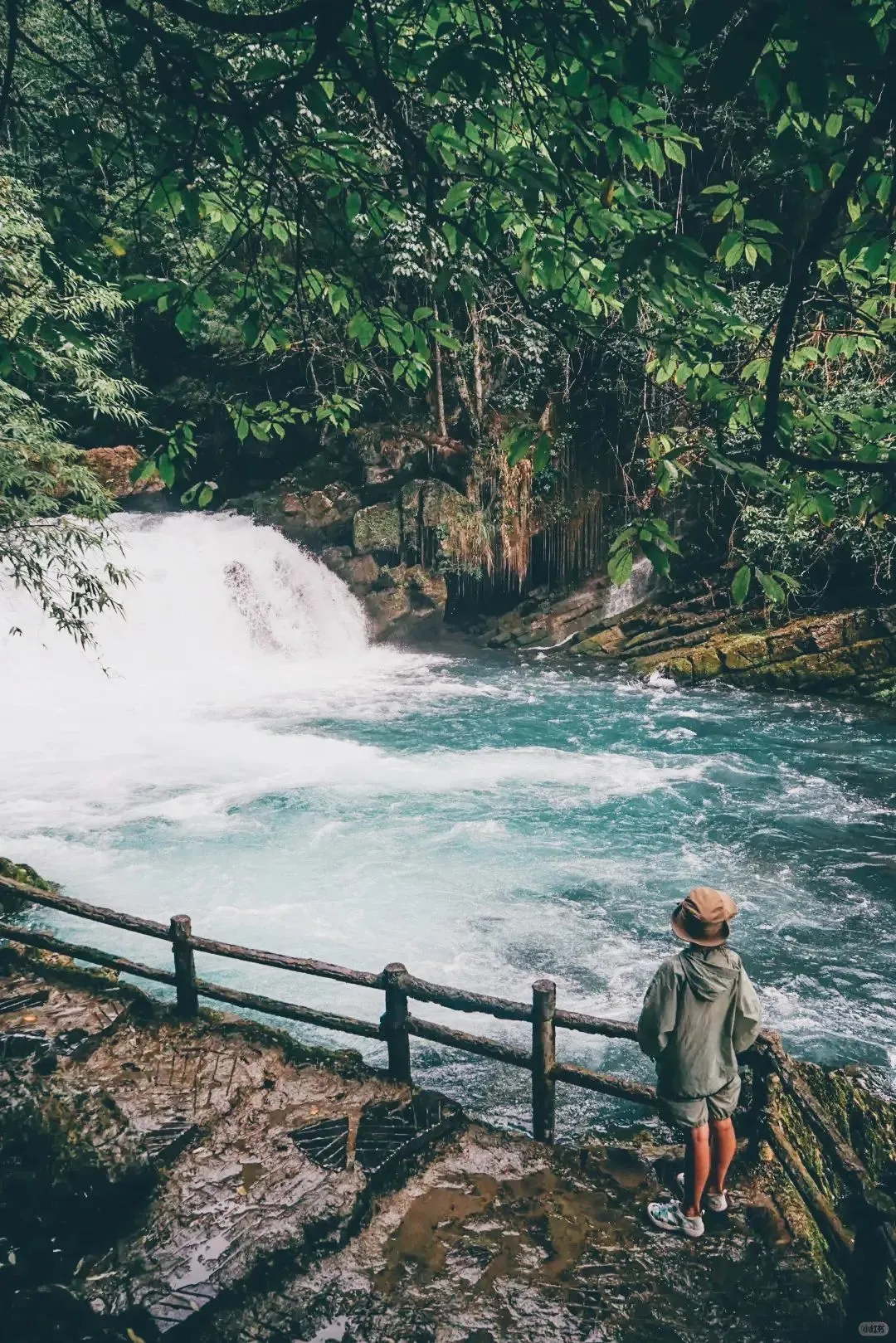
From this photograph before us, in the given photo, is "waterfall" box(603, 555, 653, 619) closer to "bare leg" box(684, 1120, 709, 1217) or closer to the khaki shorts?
the khaki shorts

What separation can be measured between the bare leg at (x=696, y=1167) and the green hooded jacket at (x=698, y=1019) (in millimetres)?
208

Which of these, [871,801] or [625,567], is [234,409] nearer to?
[625,567]

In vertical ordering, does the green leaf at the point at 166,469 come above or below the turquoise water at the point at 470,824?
above

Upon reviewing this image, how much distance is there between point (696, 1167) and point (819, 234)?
3977 millimetres

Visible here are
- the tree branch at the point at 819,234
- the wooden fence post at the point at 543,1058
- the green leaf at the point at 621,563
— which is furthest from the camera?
the wooden fence post at the point at 543,1058

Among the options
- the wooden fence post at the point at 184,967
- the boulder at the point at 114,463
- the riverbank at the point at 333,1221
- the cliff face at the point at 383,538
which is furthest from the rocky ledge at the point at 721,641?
the wooden fence post at the point at 184,967

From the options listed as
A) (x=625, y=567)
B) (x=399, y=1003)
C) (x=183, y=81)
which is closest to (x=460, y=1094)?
(x=399, y=1003)

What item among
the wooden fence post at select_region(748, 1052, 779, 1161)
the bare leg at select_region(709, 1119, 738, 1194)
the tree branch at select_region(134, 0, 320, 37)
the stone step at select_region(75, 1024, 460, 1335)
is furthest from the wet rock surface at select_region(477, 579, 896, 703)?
the tree branch at select_region(134, 0, 320, 37)

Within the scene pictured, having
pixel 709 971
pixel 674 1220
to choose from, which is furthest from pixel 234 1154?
pixel 709 971

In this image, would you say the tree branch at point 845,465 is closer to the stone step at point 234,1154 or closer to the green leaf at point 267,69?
the green leaf at point 267,69

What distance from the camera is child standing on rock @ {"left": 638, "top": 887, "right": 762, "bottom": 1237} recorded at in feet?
12.8

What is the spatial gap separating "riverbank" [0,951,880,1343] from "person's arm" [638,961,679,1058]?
3.27ft

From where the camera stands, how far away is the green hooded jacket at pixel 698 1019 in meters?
3.91

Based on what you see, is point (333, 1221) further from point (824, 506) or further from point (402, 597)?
point (402, 597)
